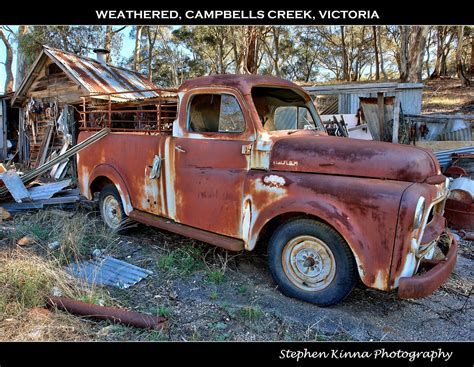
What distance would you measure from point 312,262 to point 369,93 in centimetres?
935

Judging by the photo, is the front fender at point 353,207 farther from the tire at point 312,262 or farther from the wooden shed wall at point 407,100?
the wooden shed wall at point 407,100

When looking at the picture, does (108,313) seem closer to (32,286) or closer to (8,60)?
(32,286)

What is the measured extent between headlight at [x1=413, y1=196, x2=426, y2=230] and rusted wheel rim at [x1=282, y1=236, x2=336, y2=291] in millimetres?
755

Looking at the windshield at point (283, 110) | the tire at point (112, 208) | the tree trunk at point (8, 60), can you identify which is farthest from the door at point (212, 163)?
the tree trunk at point (8, 60)

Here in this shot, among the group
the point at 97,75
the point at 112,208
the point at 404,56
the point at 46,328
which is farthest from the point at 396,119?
the point at 404,56

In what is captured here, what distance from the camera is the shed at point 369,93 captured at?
37.8 ft

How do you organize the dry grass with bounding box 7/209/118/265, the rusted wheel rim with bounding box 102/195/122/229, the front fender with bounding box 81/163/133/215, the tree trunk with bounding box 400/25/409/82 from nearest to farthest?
the dry grass with bounding box 7/209/118/265 → the front fender with bounding box 81/163/133/215 → the rusted wheel rim with bounding box 102/195/122/229 → the tree trunk with bounding box 400/25/409/82

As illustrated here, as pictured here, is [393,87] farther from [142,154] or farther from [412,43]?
[142,154]

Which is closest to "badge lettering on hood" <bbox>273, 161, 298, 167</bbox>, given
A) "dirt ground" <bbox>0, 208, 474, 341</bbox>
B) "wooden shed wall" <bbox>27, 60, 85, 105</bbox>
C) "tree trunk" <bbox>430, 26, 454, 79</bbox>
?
"dirt ground" <bbox>0, 208, 474, 341</bbox>

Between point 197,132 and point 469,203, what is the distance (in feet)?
14.6

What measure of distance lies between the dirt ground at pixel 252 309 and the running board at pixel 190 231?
1.12 feet

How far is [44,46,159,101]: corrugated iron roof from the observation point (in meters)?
10.7

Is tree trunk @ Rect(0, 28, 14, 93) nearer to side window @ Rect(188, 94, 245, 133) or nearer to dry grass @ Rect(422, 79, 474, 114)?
side window @ Rect(188, 94, 245, 133)

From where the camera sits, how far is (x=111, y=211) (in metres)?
5.82
